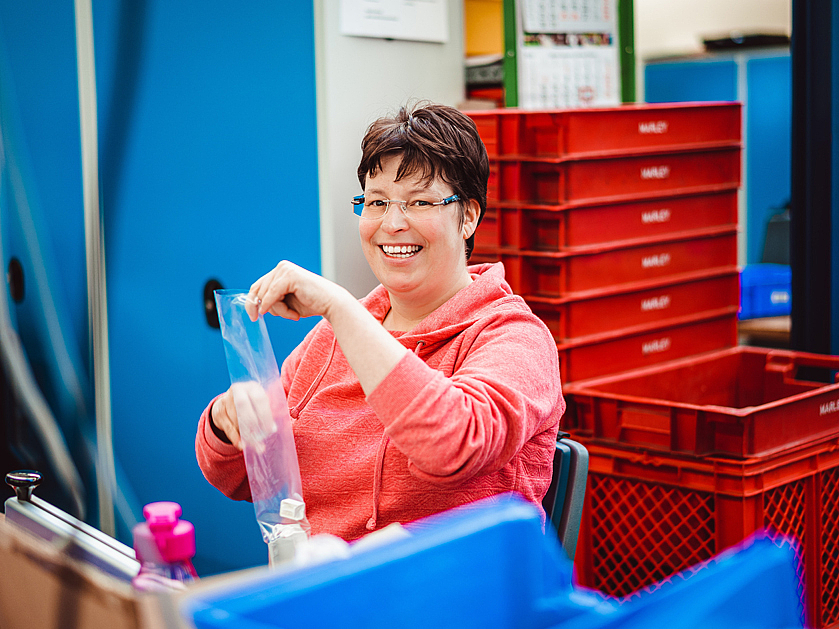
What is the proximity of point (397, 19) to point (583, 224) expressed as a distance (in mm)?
828

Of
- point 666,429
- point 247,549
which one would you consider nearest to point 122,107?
point 247,549

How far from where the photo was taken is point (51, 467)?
2199 millimetres

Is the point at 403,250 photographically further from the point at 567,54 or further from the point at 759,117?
the point at 759,117

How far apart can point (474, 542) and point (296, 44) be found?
2029 mm

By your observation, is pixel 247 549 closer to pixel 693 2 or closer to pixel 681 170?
pixel 681 170

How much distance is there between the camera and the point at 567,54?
2924mm

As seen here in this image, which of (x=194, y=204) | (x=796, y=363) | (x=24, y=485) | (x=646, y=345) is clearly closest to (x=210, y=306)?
(x=194, y=204)

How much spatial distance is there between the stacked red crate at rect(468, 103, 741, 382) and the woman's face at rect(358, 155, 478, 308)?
0.95 metres

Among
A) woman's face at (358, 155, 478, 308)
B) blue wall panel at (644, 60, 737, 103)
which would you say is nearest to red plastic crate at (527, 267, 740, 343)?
woman's face at (358, 155, 478, 308)

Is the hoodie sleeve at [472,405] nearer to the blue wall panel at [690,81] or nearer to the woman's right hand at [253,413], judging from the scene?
the woman's right hand at [253,413]

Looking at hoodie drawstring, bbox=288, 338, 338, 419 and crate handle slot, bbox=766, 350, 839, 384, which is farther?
crate handle slot, bbox=766, 350, 839, 384

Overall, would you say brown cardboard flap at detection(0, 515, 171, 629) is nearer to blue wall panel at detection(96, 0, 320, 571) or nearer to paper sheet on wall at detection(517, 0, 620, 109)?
blue wall panel at detection(96, 0, 320, 571)

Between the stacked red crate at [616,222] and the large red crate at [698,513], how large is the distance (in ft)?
1.28

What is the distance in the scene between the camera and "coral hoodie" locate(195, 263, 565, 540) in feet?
4.02
